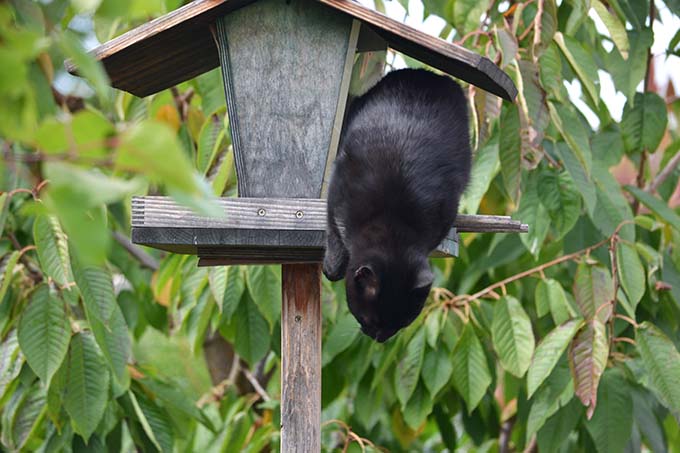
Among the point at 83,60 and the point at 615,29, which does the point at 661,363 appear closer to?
the point at 615,29

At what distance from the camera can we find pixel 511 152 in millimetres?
3168

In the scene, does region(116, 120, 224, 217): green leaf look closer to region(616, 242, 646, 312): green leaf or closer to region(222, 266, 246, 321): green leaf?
region(616, 242, 646, 312): green leaf

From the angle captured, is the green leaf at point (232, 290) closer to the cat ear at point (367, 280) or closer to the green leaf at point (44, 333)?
the green leaf at point (44, 333)

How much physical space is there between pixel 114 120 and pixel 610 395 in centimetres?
295

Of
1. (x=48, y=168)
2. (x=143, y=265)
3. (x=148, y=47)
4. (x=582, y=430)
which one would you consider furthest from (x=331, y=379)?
(x=48, y=168)

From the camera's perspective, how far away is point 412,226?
249cm

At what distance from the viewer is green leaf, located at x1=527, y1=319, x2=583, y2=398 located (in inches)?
118

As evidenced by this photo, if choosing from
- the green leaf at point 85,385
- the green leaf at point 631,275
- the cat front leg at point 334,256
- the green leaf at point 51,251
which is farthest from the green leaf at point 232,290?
the green leaf at point 631,275

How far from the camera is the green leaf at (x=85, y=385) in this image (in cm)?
306

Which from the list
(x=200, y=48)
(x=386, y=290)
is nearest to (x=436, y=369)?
(x=386, y=290)

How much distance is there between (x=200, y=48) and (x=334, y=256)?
870 millimetres

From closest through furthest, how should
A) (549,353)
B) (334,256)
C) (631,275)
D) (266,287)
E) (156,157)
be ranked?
1. (156,157)
2. (334,256)
3. (549,353)
4. (631,275)
5. (266,287)

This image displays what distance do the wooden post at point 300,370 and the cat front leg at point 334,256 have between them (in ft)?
0.40

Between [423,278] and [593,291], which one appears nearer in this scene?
[423,278]
